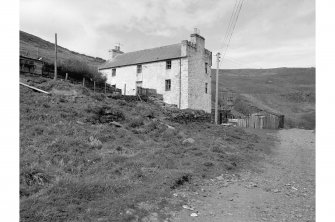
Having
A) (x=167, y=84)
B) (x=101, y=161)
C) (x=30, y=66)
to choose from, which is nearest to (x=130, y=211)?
(x=101, y=161)

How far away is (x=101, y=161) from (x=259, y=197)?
5508 mm

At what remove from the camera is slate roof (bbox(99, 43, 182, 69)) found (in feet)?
106

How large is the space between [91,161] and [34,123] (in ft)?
16.0

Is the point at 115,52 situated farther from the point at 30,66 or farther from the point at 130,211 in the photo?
the point at 130,211

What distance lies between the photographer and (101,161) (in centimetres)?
969

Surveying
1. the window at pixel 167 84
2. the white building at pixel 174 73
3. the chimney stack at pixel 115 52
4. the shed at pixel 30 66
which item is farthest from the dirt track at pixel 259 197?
the chimney stack at pixel 115 52

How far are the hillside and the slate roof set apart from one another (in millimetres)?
14839

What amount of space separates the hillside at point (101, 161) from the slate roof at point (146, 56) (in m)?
14.8

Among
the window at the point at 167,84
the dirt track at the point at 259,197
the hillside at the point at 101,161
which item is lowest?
the dirt track at the point at 259,197

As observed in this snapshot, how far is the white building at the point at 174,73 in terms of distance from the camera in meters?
30.8

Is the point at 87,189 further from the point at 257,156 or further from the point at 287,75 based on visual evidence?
the point at 287,75

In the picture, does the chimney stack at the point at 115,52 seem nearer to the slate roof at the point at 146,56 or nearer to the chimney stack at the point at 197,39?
the slate roof at the point at 146,56

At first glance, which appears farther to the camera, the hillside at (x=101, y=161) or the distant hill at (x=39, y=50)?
the distant hill at (x=39, y=50)

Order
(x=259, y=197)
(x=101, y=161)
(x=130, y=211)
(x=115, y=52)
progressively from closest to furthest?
(x=130, y=211)
(x=259, y=197)
(x=101, y=161)
(x=115, y=52)
